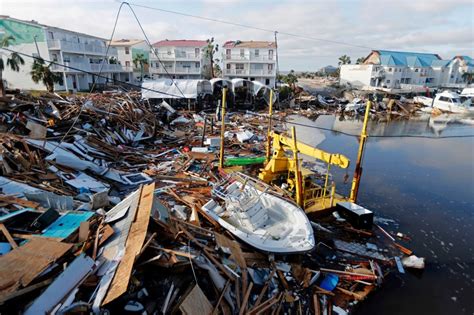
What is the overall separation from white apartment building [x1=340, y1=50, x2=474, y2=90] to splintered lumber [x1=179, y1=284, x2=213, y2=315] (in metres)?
58.8

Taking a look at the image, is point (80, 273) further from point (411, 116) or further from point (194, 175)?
point (411, 116)

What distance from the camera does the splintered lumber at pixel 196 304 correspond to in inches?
173

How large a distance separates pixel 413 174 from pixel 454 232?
22.0 ft

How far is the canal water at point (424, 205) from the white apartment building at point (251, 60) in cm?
2166

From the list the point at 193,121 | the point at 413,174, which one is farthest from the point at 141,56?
the point at 413,174

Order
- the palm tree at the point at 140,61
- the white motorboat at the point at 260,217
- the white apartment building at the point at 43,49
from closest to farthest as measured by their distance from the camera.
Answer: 1. the white motorboat at the point at 260,217
2. the white apartment building at the point at 43,49
3. the palm tree at the point at 140,61

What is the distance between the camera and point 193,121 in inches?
1059

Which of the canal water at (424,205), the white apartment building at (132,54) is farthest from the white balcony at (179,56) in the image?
the canal water at (424,205)

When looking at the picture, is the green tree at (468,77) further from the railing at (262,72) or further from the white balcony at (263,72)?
the railing at (262,72)

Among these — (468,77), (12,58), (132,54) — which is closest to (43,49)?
(12,58)

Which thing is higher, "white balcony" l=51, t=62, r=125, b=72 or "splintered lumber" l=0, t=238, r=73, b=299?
"white balcony" l=51, t=62, r=125, b=72

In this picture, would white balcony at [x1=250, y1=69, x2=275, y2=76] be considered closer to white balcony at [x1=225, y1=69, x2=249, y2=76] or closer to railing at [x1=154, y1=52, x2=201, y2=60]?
white balcony at [x1=225, y1=69, x2=249, y2=76]

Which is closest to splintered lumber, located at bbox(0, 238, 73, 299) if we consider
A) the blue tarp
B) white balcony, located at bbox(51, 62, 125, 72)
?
the blue tarp

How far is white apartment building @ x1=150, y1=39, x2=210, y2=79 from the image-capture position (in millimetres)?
45594
